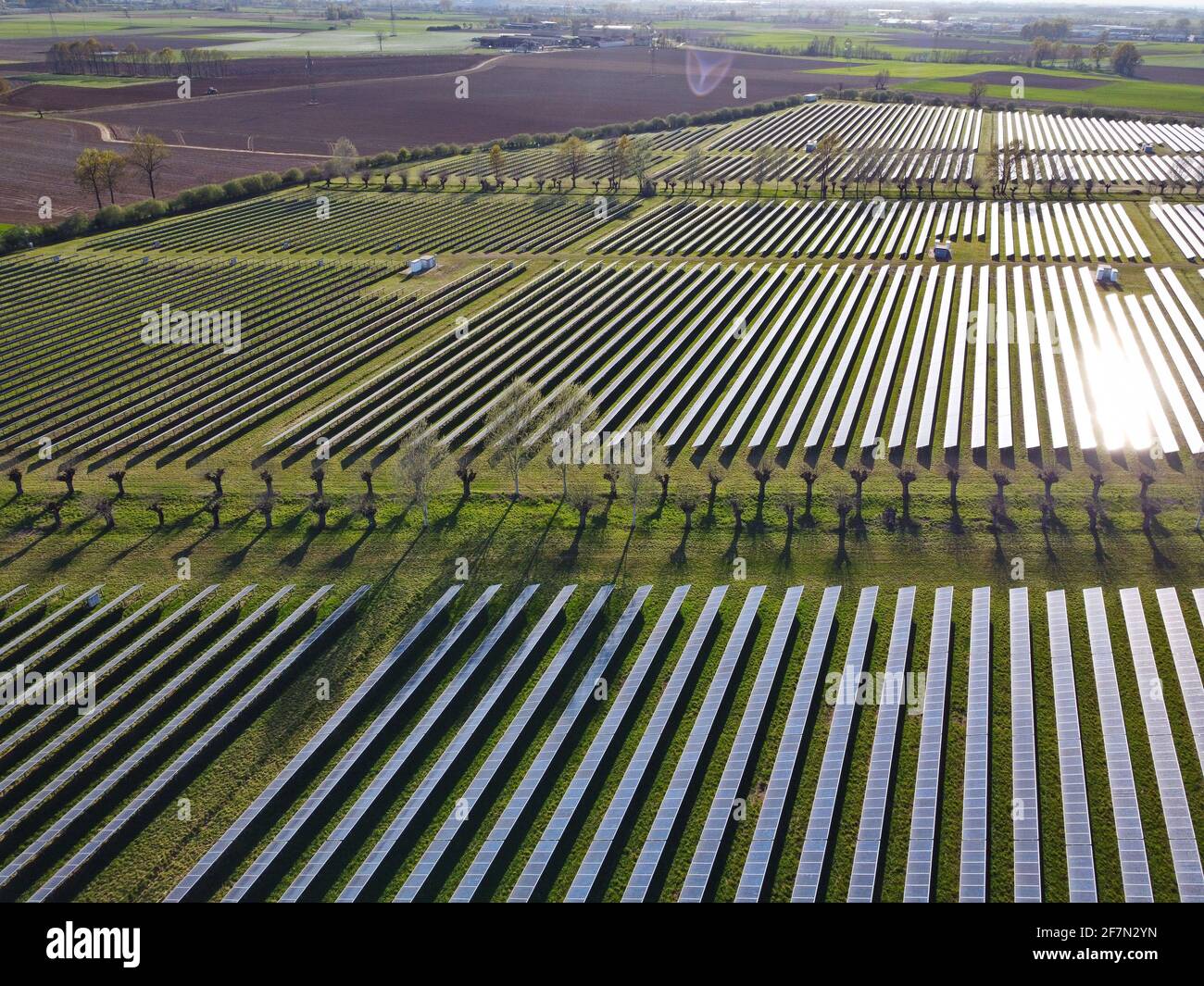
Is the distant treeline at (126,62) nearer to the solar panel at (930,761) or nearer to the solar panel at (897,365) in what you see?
the solar panel at (897,365)

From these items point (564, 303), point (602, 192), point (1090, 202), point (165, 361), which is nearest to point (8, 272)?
point (165, 361)

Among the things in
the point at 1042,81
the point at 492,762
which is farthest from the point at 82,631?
the point at 1042,81

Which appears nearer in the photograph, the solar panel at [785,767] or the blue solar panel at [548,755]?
the solar panel at [785,767]

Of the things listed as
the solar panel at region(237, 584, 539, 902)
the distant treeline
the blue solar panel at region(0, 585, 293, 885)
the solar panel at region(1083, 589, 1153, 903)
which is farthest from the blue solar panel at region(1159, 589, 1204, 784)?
the distant treeline

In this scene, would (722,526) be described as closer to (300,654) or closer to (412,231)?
(300,654)

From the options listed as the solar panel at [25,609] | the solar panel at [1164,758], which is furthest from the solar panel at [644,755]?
the solar panel at [25,609]
